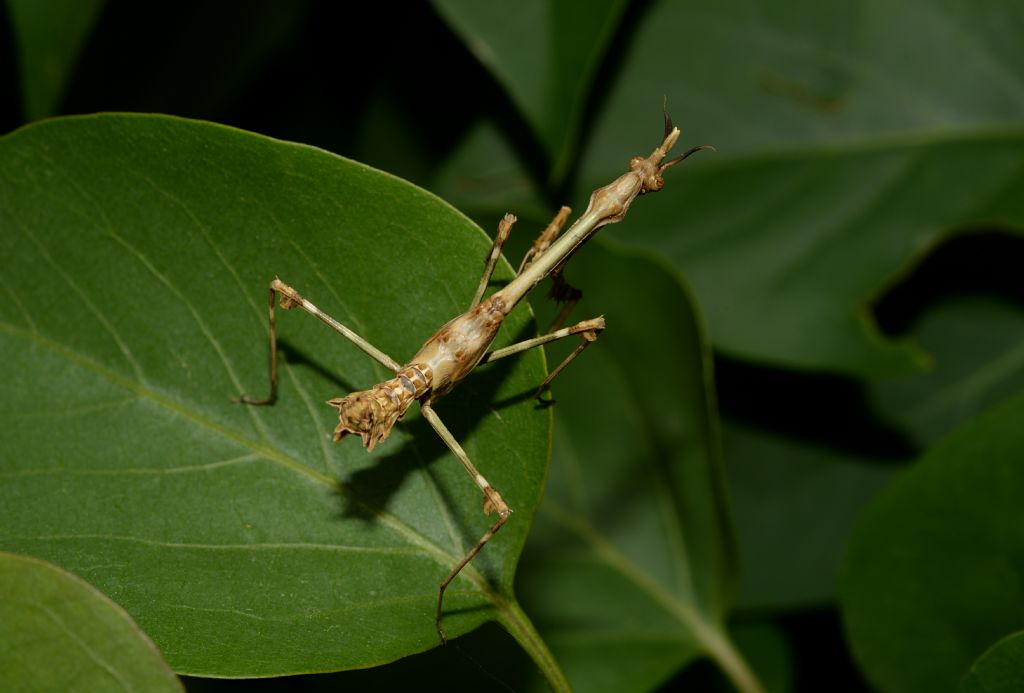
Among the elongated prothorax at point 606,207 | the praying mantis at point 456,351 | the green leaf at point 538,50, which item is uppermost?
the green leaf at point 538,50

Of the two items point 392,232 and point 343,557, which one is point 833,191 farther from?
point 343,557

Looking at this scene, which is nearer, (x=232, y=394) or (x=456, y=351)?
(x=232, y=394)

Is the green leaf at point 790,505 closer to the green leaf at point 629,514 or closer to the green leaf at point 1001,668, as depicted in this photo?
the green leaf at point 629,514

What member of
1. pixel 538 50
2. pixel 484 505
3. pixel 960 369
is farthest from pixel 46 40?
pixel 960 369

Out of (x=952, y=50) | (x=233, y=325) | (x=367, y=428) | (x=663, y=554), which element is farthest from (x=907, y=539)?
(x=952, y=50)

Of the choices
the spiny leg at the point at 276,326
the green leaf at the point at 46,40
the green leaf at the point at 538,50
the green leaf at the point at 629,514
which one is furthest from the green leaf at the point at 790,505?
the green leaf at the point at 46,40

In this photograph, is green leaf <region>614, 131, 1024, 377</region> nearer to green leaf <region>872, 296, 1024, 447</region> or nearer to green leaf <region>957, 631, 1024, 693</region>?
green leaf <region>872, 296, 1024, 447</region>

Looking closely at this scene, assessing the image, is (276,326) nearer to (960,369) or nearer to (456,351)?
(456,351)
